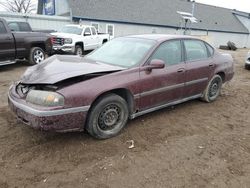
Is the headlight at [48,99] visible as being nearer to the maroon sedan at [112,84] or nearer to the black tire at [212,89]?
the maroon sedan at [112,84]

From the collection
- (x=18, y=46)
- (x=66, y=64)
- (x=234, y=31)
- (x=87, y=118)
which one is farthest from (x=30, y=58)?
(x=234, y=31)

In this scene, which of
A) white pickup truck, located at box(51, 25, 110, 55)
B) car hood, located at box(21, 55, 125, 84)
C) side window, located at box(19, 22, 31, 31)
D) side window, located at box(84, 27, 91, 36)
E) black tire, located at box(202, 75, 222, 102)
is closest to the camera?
car hood, located at box(21, 55, 125, 84)

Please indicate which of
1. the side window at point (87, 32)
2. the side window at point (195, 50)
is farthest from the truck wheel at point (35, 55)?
the side window at point (195, 50)

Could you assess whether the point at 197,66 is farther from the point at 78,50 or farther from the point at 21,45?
the point at 78,50

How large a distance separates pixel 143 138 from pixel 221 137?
4.37 feet

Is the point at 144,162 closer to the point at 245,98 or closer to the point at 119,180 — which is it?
the point at 119,180

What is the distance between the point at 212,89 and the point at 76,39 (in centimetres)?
946

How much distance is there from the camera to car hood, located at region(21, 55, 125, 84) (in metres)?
3.60

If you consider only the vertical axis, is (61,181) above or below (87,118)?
below

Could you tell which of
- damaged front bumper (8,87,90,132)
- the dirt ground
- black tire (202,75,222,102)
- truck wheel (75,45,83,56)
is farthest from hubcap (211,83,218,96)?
truck wheel (75,45,83,56)

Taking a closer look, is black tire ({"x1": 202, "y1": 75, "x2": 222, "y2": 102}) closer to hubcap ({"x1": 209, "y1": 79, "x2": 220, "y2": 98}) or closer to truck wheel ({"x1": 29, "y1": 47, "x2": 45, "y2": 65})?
hubcap ({"x1": 209, "y1": 79, "x2": 220, "y2": 98})

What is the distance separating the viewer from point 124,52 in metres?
4.74

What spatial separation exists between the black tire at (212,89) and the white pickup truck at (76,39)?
850 cm

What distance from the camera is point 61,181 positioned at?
302 cm
